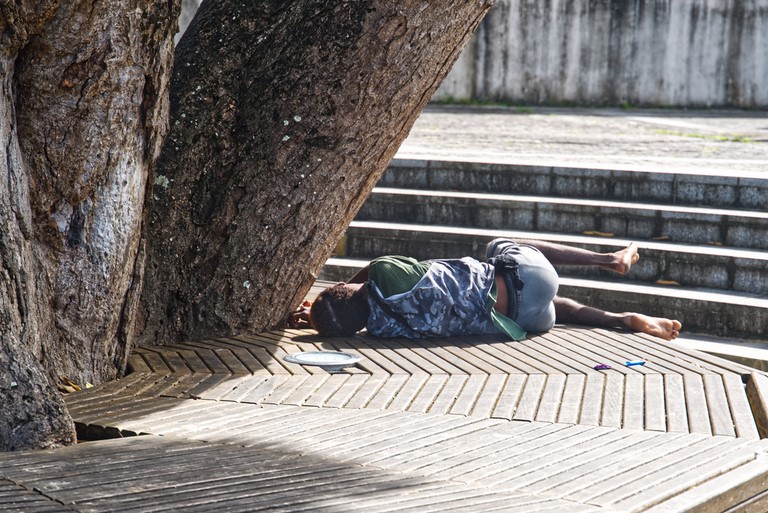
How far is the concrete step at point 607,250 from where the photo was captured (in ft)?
21.2

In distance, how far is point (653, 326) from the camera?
18.3 ft

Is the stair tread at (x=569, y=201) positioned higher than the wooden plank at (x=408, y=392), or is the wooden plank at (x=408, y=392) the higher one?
the stair tread at (x=569, y=201)

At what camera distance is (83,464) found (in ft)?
10.1

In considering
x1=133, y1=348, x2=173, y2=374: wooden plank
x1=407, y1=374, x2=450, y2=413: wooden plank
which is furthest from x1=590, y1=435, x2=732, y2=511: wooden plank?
x1=133, y1=348, x2=173, y2=374: wooden plank

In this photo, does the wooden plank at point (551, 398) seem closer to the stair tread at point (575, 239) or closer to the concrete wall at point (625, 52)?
the stair tread at point (575, 239)

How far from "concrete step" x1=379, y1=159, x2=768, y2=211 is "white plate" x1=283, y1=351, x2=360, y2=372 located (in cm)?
356

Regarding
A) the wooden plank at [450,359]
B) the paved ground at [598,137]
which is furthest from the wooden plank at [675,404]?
the paved ground at [598,137]

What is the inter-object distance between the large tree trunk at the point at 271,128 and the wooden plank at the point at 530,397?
136 cm

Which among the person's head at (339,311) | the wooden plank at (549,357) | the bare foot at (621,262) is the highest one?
the bare foot at (621,262)

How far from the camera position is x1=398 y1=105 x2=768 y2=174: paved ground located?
8.70m

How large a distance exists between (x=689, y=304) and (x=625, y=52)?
31.1 ft

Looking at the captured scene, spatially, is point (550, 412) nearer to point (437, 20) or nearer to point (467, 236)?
point (437, 20)

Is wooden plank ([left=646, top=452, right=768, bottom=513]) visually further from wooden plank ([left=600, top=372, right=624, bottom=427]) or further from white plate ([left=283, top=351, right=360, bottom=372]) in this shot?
white plate ([left=283, top=351, right=360, bottom=372])

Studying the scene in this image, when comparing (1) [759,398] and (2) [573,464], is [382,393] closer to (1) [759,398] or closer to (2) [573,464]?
(2) [573,464]
